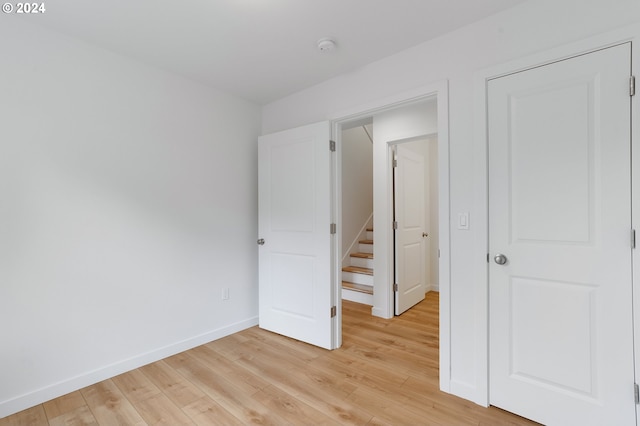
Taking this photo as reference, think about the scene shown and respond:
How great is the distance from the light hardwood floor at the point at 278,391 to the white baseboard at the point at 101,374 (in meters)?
0.05

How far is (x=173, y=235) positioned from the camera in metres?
2.57

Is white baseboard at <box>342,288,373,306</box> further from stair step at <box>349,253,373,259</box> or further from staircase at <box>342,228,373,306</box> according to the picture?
stair step at <box>349,253,373,259</box>

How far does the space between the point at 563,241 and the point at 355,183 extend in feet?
12.0

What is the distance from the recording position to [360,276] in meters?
4.27

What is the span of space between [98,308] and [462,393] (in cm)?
261

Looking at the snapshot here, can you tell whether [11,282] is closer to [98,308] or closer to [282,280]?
[98,308]

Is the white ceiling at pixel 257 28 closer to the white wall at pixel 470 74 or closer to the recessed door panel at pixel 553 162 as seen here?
the white wall at pixel 470 74

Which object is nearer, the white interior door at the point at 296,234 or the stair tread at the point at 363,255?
the white interior door at the point at 296,234

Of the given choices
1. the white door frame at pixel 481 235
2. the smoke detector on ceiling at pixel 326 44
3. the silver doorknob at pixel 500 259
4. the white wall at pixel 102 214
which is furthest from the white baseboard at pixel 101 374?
the smoke detector on ceiling at pixel 326 44

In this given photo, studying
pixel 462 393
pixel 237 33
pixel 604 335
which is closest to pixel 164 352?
pixel 462 393

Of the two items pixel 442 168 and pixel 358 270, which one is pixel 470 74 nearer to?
pixel 442 168

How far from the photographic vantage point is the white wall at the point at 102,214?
183 cm

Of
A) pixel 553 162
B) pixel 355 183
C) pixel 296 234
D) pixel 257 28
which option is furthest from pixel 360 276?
pixel 257 28

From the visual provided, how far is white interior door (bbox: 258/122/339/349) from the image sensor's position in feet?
8.64
